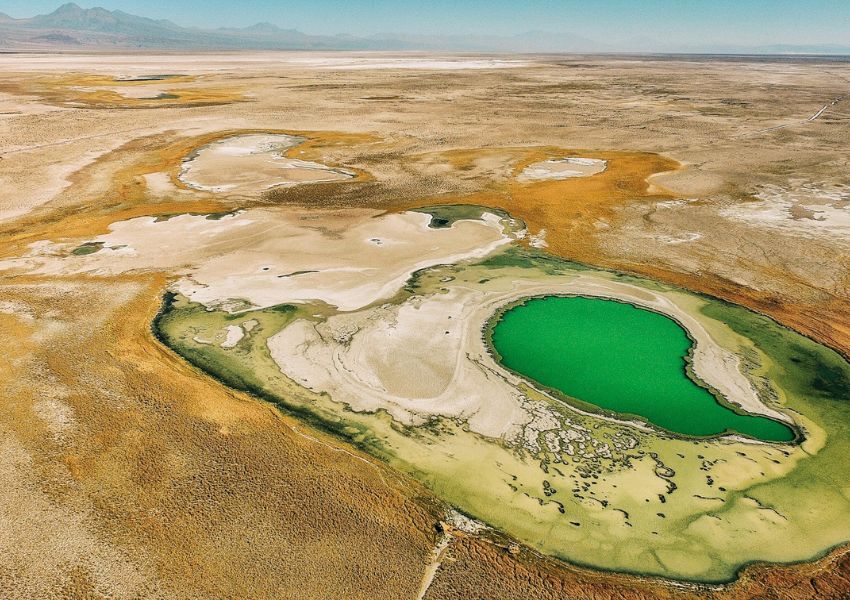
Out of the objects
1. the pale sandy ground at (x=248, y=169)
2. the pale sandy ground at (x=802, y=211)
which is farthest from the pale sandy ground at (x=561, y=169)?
the pale sandy ground at (x=248, y=169)

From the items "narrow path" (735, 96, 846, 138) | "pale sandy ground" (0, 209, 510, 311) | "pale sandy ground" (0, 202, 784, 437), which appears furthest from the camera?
"narrow path" (735, 96, 846, 138)

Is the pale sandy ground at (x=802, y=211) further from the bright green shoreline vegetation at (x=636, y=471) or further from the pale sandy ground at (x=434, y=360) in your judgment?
the bright green shoreline vegetation at (x=636, y=471)

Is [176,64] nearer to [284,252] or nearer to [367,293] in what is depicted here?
[284,252]

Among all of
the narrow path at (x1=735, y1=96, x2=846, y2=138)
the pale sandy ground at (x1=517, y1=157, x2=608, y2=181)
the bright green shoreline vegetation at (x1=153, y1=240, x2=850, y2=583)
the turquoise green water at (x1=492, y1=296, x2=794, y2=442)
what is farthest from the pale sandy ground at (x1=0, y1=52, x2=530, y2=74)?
the bright green shoreline vegetation at (x1=153, y1=240, x2=850, y2=583)

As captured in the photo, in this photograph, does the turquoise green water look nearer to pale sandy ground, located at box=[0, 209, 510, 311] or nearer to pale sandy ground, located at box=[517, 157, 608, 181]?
pale sandy ground, located at box=[0, 209, 510, 311]

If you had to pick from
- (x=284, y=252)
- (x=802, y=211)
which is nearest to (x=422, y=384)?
(x=284, y=252)

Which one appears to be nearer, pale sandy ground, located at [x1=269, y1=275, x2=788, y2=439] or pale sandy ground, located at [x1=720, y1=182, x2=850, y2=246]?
pale sandy ground, located at [x1=269, y1=275, x2=788, y2=439]
